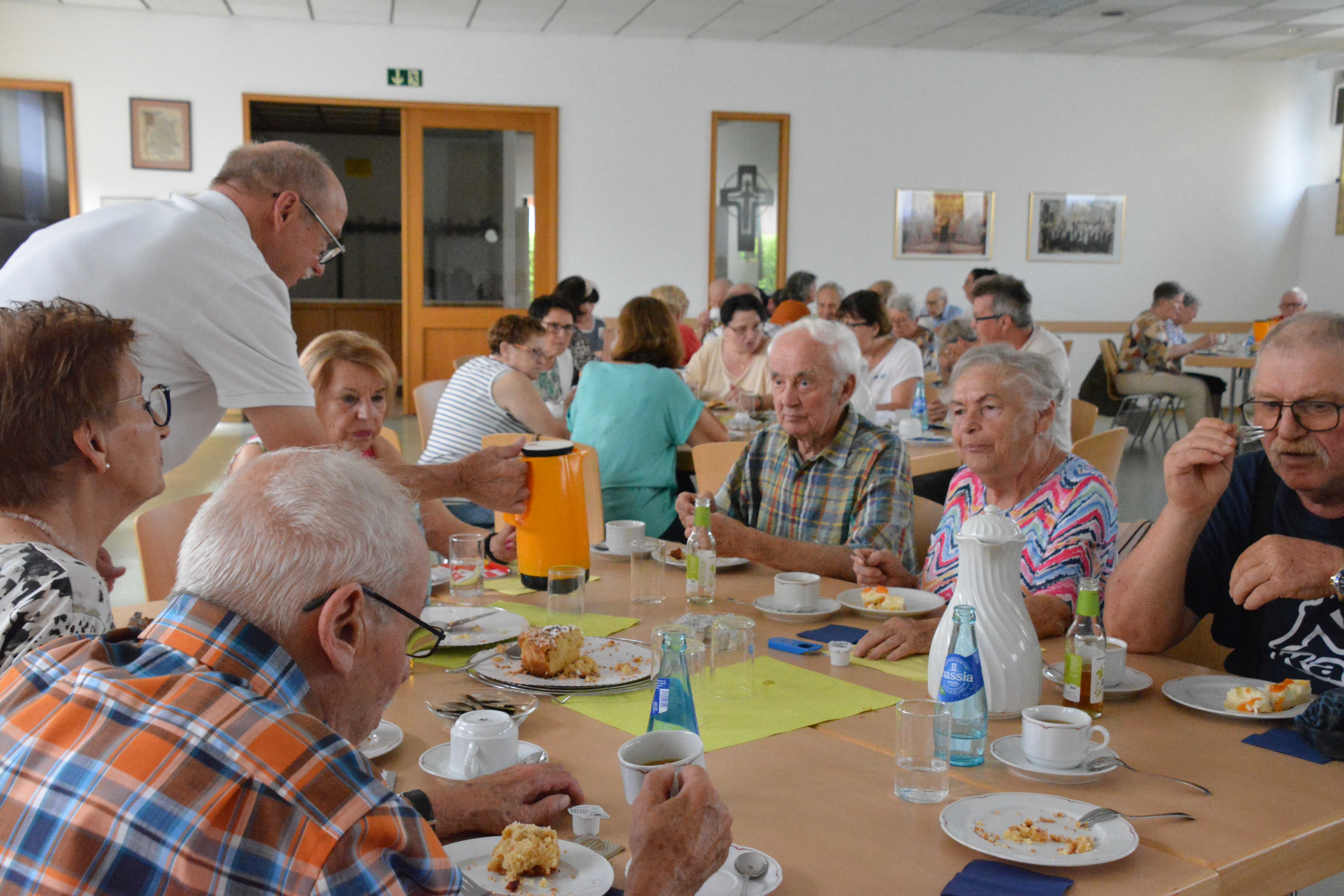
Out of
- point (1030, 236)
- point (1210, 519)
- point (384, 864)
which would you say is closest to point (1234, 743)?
point (1210, 519)

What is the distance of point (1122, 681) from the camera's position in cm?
174

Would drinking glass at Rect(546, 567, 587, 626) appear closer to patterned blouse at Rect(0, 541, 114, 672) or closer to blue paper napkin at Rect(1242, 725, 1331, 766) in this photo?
patterned blouse at Rect(0, 541, 114, 672)

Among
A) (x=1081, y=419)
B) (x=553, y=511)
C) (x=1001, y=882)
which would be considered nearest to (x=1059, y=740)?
(x=1001, y=882)

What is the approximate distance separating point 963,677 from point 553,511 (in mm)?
1062

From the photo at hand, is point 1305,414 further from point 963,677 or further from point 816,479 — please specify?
point 816,479

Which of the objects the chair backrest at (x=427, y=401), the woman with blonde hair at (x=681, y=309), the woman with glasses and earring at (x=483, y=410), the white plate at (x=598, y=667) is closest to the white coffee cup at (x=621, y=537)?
the white plate at (x=598, y=667)

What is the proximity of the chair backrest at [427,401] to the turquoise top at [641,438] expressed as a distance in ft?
5.41

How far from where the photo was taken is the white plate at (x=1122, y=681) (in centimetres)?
170

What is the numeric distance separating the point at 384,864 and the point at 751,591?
5.25 ft

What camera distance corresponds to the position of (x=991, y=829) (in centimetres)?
125

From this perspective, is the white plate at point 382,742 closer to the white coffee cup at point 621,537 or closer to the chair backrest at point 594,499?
the white coffee cup at point 621,537

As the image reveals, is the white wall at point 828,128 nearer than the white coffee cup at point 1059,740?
No

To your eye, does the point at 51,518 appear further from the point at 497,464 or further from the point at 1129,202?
the point at 1129,202

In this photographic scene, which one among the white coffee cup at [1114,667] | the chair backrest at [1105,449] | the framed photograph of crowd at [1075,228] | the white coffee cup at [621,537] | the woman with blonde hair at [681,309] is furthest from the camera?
the framed photograph of crowd at [1075,228]
